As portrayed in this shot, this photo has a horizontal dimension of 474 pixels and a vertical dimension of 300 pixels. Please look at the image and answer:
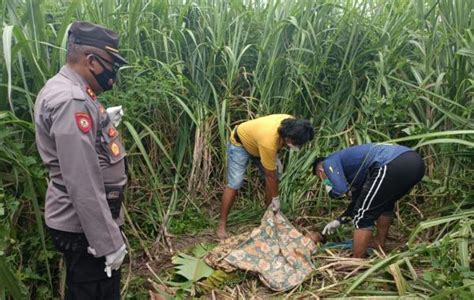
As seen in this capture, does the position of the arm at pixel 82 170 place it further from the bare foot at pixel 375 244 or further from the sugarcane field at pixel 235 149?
the bare foot at pixel 375 244

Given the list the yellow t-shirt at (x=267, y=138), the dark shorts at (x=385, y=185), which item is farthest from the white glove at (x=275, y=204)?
the dark shorts at (x=385, y=185)

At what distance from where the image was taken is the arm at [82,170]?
1636mm

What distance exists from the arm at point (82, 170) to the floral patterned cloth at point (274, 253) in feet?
4.41

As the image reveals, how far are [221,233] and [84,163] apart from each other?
6.50 ft

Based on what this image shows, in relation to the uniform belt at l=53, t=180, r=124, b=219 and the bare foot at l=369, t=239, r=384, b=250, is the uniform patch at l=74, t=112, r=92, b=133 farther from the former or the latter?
the bare foot at l=369, t=239, r=384, b=250

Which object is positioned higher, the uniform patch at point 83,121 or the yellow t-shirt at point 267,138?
the uniform patch at point 83,121

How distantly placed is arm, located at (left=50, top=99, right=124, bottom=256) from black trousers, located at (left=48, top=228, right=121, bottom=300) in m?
0.15

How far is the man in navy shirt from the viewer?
9.93 feet

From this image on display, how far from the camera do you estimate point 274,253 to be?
10.1 ft

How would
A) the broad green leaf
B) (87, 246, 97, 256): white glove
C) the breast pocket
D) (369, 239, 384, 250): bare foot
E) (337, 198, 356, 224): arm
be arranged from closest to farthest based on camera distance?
(87, 246, 97, 256): white glove
the breast pocket
the broad green leaf
(369, 239, 384, 250): bare foot
(337, 198, 356, 224): arm

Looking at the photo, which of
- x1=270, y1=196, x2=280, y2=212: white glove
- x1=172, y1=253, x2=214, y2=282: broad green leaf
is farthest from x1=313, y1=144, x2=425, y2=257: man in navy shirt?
x1=172, y1=253, x2=214, y2=282: broad green leaf

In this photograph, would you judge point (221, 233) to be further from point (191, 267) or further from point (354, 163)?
point (354, 163)

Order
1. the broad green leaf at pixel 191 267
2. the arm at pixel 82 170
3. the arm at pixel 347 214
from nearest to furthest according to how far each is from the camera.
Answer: the arm at pixel 82 170 → the broad green leaf at pixel 191 267 → the arm at pixel 347 214

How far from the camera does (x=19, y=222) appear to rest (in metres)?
2.33
